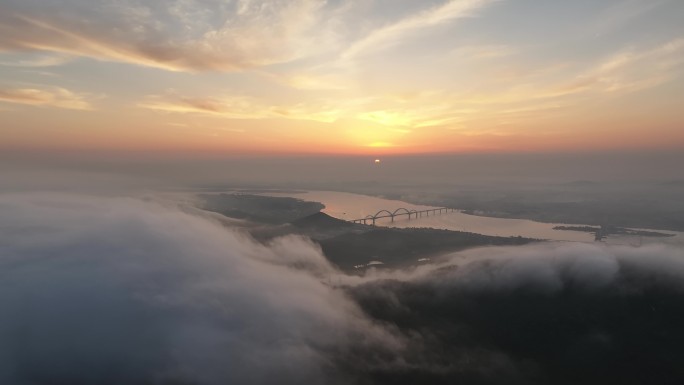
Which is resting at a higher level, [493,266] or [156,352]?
[493,266]

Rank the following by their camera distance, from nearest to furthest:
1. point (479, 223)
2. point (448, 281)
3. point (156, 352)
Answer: point (156, 352)
point (448, 281)
point (479, 223)

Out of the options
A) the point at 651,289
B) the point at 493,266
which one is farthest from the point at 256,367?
the point at 651,289

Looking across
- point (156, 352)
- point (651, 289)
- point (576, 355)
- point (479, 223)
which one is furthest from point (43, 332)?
point (479, 223)

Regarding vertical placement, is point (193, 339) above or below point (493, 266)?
below

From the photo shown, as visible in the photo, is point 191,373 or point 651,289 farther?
point 651,289

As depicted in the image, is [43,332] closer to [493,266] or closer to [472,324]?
[472,324]

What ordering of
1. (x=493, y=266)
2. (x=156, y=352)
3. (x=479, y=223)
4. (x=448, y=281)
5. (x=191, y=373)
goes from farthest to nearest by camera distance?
(x=479, y=223), (x=493, y=266), (x=448, y=281), (x=156, y=352), (x=191, y=373)

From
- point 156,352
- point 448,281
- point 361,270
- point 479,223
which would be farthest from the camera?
point 479,223

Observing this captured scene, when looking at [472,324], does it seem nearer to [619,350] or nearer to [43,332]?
[619,350]

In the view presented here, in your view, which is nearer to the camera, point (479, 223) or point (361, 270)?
point (361, 270)
